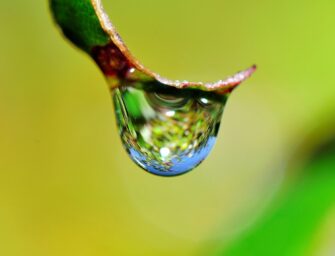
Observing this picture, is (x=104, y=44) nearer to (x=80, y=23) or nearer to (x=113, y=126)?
(x=80, y=23)

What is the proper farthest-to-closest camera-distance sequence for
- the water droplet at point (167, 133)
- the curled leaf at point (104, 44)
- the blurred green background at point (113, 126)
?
the blurred green background at point (113, 126)
the water droplet at point (167, 133)
the curled leaf at point (104, 44)

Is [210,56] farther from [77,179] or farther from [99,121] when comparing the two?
[77,179]

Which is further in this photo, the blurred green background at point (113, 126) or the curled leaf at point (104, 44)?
the blurred green background at point (113, 126)

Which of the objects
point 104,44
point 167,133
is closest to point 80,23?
point 104,44

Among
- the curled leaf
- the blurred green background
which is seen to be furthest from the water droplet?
the blurred green background

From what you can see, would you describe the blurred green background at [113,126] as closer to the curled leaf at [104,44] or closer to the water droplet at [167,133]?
the water droplet at [167,133]

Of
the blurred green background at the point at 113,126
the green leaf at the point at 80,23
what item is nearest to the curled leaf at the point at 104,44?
the green leaf at the point at 80,23

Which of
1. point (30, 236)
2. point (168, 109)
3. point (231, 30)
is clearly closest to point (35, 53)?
point (30, 236)
